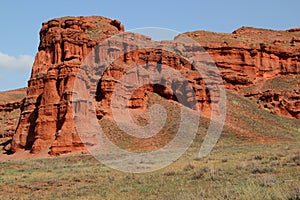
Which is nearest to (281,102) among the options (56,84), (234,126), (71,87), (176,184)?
(234,126)

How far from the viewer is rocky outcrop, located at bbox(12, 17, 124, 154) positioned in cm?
3809

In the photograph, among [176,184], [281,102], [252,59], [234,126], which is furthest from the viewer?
[252,59]

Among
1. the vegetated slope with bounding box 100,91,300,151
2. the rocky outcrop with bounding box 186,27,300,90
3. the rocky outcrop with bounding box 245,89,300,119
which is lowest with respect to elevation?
the vegetated slope with bounding box 100,91,300,151

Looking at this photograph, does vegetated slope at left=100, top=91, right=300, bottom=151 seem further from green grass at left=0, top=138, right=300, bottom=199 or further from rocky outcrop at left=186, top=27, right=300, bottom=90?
green grass at left=0, top=138, right=300, bottom=199

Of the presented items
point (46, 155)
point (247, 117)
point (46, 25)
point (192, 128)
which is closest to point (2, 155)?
point (46, 155)

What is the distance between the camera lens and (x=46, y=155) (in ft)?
120

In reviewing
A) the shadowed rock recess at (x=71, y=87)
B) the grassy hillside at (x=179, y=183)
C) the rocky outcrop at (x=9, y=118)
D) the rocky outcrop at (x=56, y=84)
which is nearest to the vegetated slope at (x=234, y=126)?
the shadowed rock recess at (x=71, y=87)

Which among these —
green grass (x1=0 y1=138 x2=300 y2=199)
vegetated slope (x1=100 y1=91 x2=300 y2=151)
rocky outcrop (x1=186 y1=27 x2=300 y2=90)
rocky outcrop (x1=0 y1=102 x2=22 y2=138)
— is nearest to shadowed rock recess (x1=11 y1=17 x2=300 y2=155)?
vegetated slope (x1=100 y1=91 x2=300 y2=151)

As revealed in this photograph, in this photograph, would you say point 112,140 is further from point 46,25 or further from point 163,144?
point 46,25

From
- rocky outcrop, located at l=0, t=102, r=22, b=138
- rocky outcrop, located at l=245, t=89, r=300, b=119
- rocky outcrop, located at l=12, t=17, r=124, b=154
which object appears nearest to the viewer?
rocky outcrop, located at l=12, t=17, r=124, b=154

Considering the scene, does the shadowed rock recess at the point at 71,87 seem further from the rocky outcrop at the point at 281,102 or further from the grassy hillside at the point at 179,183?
the grassy hillside at the point at 179,183

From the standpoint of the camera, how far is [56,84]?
41594mm

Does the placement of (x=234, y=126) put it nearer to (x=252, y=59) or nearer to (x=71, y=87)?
(x=71, y=87)

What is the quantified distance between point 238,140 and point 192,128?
4.81 meters
